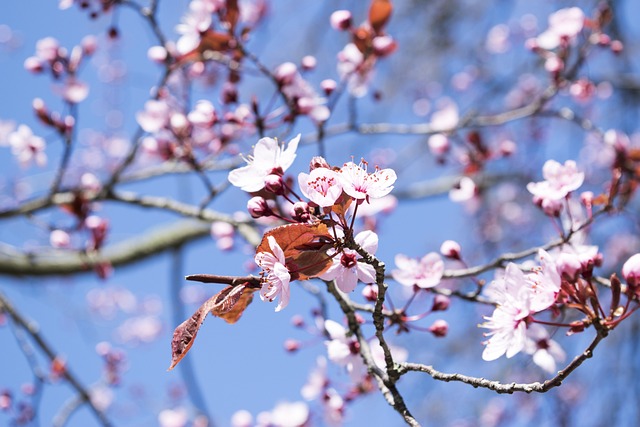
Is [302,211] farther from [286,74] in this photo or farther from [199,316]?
[286,74]

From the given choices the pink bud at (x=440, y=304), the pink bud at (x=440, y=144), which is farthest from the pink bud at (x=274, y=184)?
the pink bud at (x=440, y=144)

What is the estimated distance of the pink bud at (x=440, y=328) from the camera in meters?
1.55

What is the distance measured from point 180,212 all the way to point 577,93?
6.11ft

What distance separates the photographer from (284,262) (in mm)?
1050

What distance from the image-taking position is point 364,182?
1.09m

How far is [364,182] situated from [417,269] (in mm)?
447

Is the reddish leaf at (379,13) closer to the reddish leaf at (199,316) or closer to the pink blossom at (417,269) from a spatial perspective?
the pink blossom at (417,269)

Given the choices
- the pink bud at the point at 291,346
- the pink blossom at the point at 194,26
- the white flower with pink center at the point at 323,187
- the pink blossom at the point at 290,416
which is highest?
the pink blossom at the point at 194,26

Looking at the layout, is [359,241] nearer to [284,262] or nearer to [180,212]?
[284,262]

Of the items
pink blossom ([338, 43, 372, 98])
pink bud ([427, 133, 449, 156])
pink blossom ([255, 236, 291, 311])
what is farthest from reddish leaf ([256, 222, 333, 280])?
pink bud ([427, 133, 449, 156])

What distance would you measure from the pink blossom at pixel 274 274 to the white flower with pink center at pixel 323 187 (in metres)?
0.10

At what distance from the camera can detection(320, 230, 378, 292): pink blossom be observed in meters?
1.13

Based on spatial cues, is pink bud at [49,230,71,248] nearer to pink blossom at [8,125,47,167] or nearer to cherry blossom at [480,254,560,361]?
pink blossom at [8,125,47,167]

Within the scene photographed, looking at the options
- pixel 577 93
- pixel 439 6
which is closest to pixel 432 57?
pixel 439 6
